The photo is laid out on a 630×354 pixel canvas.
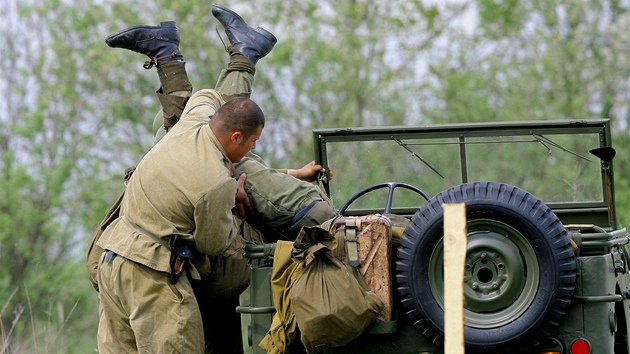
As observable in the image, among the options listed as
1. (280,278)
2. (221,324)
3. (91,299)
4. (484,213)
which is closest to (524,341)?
(484,213)

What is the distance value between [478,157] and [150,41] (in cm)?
201

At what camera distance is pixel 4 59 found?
21156 mm

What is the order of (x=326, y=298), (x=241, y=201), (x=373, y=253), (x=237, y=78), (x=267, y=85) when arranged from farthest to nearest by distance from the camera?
(x=267, y=85), (x=237, y=78), (x=241, y=201), (x=373, y=253), (x=326, y=298)

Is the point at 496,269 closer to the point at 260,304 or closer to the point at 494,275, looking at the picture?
the point at 494,275

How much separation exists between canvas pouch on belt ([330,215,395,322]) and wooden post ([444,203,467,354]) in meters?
1.56

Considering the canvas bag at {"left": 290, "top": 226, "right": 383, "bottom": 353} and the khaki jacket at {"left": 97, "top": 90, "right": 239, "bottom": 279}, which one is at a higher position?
the khaki jacket at {"left": 97, "top": 90, "right": 239, "bottom": 279}

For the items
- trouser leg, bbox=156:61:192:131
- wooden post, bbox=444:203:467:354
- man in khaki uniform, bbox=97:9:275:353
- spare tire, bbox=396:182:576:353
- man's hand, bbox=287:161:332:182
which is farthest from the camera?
man's hand, bbox=287:161:332:182

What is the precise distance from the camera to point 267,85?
20.3m

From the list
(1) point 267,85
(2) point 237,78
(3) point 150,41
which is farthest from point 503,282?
(1) point 267,85

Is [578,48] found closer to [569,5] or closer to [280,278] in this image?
[569,5]

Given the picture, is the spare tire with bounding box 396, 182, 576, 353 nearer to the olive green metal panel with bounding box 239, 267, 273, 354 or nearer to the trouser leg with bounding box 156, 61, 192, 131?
the olive green metal panel with bounding box 239, 267, 273, 354

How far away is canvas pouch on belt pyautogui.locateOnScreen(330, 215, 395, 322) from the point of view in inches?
173

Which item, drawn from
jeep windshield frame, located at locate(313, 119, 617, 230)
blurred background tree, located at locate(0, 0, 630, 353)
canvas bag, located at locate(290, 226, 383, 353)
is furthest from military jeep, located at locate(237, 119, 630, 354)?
blurred background tree, located at locate(0, 0, 630, 353)

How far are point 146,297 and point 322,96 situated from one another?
16.4 m
